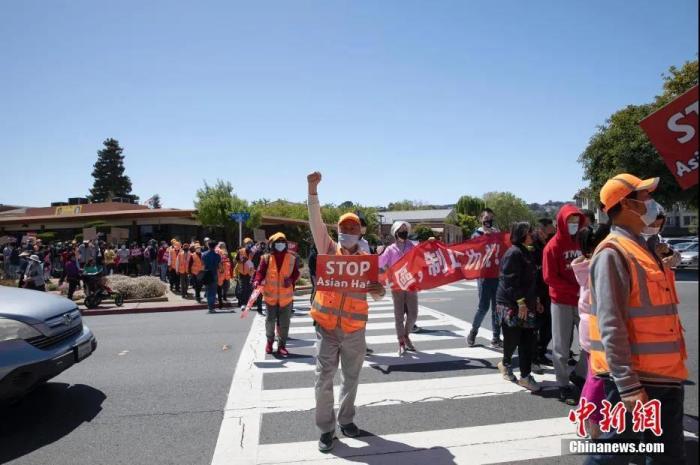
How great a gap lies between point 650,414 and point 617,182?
1322mm

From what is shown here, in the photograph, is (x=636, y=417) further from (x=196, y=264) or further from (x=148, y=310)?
(x=196, y=264)

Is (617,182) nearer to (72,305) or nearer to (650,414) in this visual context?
(650,414)

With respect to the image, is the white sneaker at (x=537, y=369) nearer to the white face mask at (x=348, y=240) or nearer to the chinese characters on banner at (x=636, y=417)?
the white face mask at (x=348, y=240)

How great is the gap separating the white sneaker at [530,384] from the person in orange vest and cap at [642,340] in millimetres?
3015

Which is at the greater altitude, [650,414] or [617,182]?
[617,182]

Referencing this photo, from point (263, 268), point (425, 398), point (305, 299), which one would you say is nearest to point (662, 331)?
point (425, 398)

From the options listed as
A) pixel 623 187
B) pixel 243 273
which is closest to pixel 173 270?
pixel 243 273

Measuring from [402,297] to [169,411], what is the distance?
3921mm

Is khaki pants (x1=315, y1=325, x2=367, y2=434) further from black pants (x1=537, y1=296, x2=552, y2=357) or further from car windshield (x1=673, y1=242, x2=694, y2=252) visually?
car windshield (x1=673, y1=242, x2=694, y2=252)

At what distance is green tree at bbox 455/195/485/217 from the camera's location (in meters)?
101

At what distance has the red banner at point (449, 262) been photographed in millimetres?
7973

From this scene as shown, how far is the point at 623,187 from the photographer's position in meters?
2.79

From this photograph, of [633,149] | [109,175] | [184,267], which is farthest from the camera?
[109,175]

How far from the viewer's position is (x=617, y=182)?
9.27ft
